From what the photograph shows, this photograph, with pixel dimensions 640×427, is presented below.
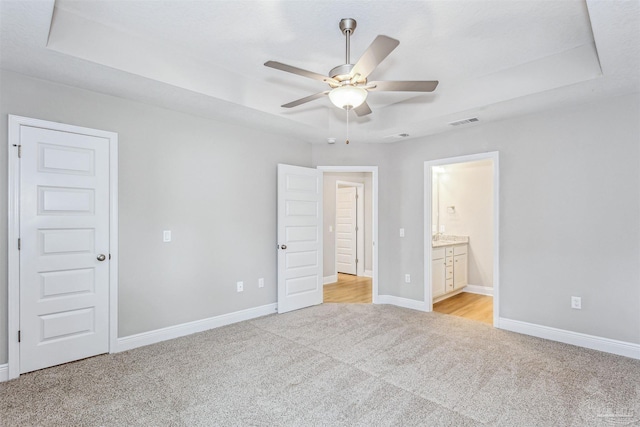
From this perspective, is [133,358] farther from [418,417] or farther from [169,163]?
[418,417]

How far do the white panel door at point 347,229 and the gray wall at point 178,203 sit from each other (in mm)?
3069

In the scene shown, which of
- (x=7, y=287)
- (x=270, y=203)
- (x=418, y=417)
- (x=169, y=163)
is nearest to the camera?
(x=418, y=417)

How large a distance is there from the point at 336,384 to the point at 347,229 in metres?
5.01

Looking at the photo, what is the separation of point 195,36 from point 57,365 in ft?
10.0

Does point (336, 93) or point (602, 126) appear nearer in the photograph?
point (336, 93)

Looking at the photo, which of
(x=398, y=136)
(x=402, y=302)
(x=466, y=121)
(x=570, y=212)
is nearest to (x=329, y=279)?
(x=402, y=302)

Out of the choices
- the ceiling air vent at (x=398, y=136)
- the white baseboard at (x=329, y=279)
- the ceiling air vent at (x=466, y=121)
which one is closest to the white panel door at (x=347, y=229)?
the white baseboard at (x=329, y=279)

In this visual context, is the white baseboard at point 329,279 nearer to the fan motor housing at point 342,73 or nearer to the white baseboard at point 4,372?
the white baseboard at point 4,372

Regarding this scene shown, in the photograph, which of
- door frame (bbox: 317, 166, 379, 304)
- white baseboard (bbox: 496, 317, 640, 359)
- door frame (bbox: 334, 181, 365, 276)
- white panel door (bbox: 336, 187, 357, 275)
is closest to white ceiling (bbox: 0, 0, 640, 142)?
door frame (bbox: 317, 166, 379, 304)

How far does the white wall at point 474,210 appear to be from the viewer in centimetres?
575

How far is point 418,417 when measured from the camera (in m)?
2.17

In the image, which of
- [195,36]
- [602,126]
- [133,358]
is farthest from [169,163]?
[602,126]

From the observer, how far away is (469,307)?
493 cm

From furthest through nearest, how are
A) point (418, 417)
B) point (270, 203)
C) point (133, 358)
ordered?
point (270, 203), point (133, 358), point (418, 417)
